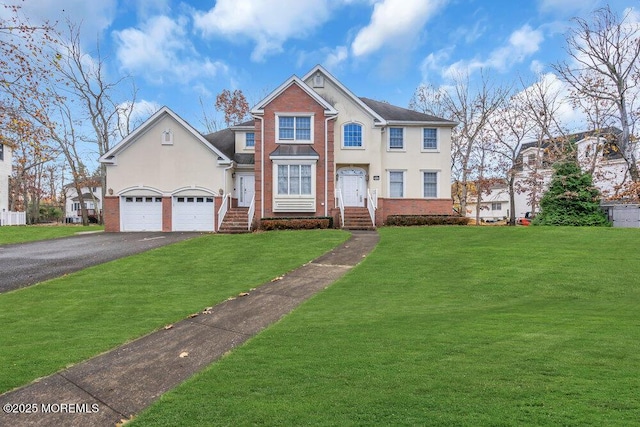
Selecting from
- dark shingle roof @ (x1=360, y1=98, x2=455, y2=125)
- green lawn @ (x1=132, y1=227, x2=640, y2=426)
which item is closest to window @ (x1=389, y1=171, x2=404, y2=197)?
dark shingle roof @ (x1=360, y1=98, x2=455, y2=125)

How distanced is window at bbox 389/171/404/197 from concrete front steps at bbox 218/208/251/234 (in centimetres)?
1045

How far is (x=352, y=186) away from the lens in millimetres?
26234

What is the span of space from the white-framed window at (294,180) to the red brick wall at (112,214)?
10613 millimetres

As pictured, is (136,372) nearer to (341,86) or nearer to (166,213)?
(166,213)

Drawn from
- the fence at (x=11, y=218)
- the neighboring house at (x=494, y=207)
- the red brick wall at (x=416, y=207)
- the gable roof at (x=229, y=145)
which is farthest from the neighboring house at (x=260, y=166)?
the neighboring house at (x=494, y=207)

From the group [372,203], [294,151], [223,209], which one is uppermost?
[294,151]

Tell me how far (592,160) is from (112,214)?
36.8 meters

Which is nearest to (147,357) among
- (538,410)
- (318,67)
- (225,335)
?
(225,335)

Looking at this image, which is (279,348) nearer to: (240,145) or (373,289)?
(373,289)

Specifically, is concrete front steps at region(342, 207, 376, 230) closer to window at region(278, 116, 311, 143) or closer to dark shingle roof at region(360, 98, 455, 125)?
window at region(278, 116, 311, 143)

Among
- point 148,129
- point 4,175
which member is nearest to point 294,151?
point 148,129

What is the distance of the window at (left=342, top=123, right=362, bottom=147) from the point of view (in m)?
25.8

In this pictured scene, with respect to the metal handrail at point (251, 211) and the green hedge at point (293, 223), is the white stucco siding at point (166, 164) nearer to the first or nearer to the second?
the metal handrail at point (251, 211)

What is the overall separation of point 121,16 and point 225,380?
65.0 ft
